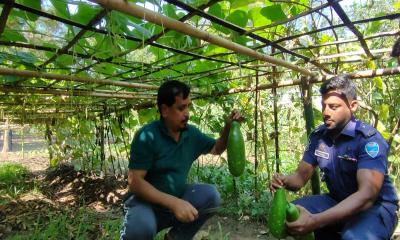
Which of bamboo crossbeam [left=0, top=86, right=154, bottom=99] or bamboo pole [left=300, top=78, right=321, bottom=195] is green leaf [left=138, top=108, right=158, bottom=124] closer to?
bamboo crossbeam [left=0, top=86, right=154, bottom=99]

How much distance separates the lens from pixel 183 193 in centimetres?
320

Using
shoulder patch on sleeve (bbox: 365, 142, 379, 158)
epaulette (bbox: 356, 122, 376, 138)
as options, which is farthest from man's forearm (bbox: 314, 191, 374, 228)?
epaulette (bbox: 356, 122, 376, 138)

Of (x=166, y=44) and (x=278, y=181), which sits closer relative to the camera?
(x=278, y=181)

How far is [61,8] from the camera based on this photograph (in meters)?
2.15

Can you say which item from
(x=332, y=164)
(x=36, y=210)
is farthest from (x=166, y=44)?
(x=36, y=210)

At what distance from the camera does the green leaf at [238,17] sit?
2.56 m

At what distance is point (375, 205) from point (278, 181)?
2.36 ft

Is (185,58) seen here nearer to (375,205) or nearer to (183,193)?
(183,193)

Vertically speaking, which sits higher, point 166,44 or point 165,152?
point 166,44

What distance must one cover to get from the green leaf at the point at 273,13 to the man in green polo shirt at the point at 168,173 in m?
0.75

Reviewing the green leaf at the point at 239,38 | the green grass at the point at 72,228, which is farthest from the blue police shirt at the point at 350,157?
the green grass at the point at 72,228

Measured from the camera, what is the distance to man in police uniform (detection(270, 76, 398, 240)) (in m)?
2.48

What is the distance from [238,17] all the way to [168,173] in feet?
4.30

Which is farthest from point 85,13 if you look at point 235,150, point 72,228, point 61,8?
point 72,228
